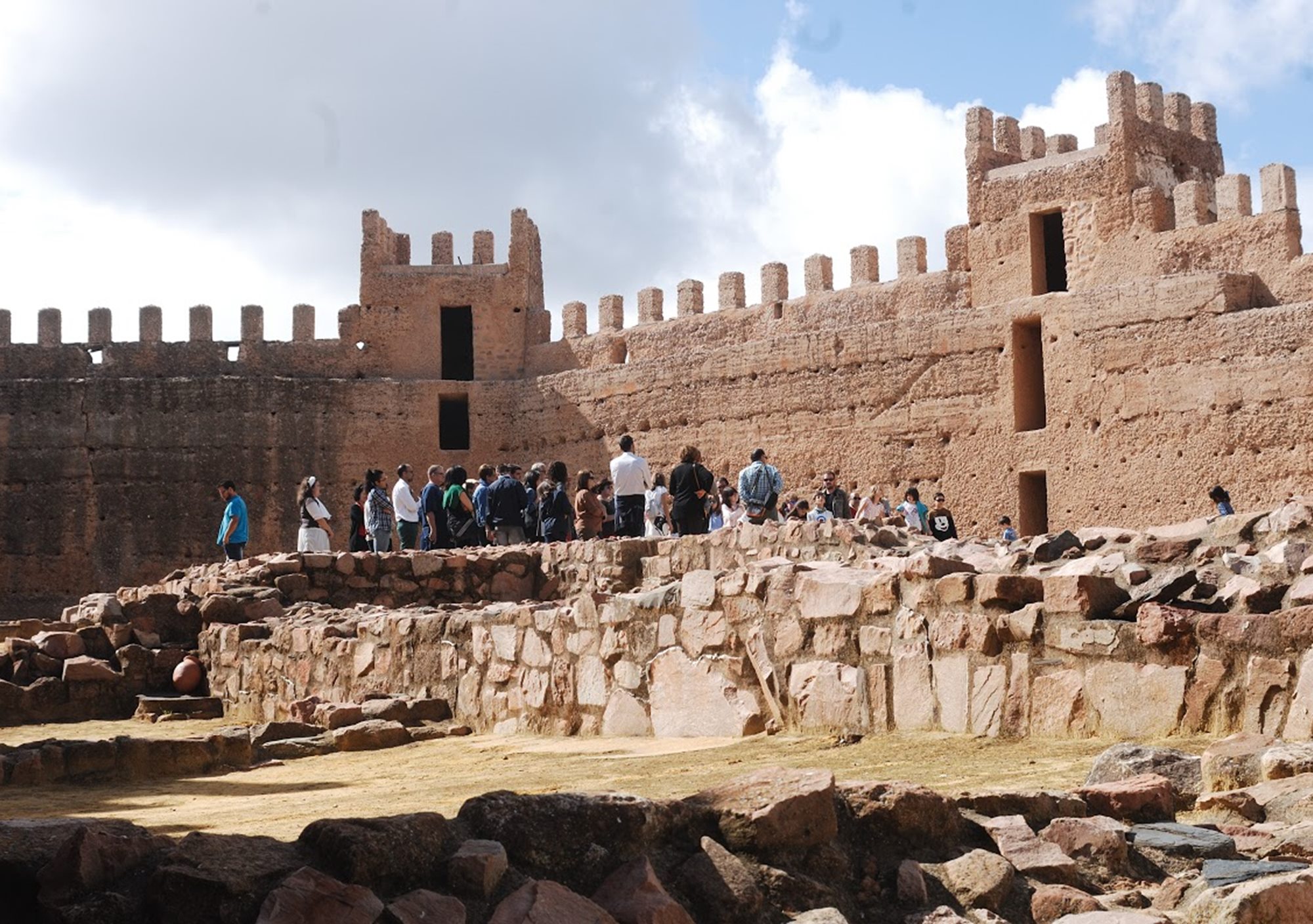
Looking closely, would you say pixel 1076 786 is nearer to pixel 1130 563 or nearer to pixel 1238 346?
pixel 1130 563

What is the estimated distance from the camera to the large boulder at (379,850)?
3.81m

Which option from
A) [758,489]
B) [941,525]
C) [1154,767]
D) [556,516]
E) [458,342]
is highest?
[458,342]

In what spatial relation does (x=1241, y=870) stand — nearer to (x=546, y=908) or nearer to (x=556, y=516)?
(x=546, y=908)

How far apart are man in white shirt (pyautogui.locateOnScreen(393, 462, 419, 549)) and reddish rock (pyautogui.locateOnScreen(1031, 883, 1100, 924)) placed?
12.7 m

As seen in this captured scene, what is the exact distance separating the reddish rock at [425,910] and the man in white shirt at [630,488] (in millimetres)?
10855

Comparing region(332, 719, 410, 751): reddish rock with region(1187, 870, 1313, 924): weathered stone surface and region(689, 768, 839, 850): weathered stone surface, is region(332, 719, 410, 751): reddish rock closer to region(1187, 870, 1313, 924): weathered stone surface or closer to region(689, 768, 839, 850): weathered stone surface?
region(689, 768, 839, 850): weathered stone surface

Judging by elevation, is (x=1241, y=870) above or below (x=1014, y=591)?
below

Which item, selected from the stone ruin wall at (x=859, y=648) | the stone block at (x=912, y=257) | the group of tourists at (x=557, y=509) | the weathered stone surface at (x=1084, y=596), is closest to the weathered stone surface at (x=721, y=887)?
the stone ruin wall at (x=859, y=648)

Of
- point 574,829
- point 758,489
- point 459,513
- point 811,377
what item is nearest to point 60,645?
point 459,513

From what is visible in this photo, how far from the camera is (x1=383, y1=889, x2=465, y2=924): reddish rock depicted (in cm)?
368

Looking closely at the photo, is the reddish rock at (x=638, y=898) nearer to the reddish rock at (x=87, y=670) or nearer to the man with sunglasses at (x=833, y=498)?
the reddish rock at (x=87, y=670)

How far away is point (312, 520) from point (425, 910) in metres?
12.5

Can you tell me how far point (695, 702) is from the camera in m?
7.88

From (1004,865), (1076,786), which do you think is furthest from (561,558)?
(1004,865)
